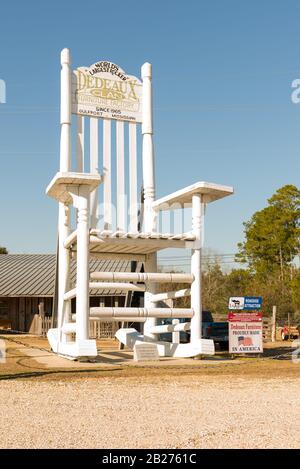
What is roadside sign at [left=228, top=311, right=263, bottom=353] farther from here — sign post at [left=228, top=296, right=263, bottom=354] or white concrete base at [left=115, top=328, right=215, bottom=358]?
white concrete base at [left=115, top=328, right=215, bottom=358]

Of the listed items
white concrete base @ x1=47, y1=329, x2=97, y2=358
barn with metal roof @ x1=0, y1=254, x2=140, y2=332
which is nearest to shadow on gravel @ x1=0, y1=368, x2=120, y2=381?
white concrete base @ x1=47, y1=329, x2=97, y2=358

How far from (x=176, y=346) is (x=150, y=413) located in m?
7.58

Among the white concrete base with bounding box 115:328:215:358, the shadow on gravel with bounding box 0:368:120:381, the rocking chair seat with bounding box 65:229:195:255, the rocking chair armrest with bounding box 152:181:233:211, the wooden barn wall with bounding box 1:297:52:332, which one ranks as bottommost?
the shadow on gravel with bounding box 0:368:120:381

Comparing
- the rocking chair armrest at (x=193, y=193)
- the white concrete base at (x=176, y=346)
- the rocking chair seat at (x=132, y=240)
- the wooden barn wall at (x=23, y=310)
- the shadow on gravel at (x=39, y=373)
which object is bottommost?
the shadow on gravel at (x=39, y=373)

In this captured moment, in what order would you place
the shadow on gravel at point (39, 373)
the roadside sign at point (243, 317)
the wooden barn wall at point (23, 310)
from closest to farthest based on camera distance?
1. the shadow on gravel at point (39, 373)
2. the roadside sign at point (243, 317)
3. the wooden barn wall at point (23, 310)

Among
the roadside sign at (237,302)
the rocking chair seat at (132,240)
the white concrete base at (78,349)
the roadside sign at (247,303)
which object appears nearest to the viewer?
the white concrete base at (78,349)

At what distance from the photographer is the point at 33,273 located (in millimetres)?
36406

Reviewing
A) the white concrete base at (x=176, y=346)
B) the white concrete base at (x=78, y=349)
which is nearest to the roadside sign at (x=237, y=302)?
the white concrete base at (x=176, y=346)

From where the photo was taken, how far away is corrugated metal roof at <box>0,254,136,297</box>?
32.7 m

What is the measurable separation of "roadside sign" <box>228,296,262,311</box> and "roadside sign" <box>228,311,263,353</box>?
1659 millimetres

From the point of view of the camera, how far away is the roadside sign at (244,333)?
14734 millimetres

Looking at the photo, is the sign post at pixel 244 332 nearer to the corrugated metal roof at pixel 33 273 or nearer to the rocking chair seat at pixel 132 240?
the rocking chair seat at pixel 132 240

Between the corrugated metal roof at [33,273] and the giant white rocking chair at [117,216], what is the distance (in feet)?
50.7

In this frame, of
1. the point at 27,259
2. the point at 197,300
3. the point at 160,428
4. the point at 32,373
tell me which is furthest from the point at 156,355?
the point at 27,259
